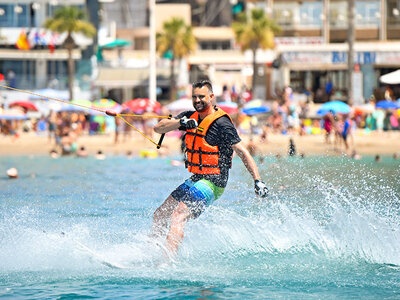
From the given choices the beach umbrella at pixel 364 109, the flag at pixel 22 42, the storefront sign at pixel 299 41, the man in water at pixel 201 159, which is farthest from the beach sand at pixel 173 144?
the man in water at pixel 201 159

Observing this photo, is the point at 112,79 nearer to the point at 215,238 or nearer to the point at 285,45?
the point at 285,45

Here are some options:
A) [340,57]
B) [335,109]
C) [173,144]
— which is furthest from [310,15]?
[173,144]

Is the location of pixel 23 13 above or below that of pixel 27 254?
above

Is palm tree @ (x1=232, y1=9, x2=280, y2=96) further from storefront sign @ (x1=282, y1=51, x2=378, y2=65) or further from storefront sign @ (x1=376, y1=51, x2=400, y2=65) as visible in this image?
storefront sign @ (x1=376, y1=51, x2=400, y2=65)

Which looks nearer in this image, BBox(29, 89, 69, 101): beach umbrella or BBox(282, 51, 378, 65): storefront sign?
BBox(29, 89, 69, 101): beach umbrella

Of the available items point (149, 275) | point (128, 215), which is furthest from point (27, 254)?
point (128, 215)

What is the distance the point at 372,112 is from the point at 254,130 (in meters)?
5.60

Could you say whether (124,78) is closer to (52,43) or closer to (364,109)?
(52,43)

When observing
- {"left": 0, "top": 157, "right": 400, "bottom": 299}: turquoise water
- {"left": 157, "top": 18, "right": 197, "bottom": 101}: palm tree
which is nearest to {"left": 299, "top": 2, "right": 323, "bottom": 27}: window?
{"left": 157, "top": 18, "right": 197, "bottom": 101}: palm tree

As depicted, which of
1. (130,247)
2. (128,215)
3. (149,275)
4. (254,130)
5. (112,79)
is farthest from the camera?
(112,79)

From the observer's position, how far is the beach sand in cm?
2714

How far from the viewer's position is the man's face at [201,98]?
754 centimetres

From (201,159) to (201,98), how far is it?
611 mm

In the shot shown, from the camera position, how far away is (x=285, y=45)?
43094mm
